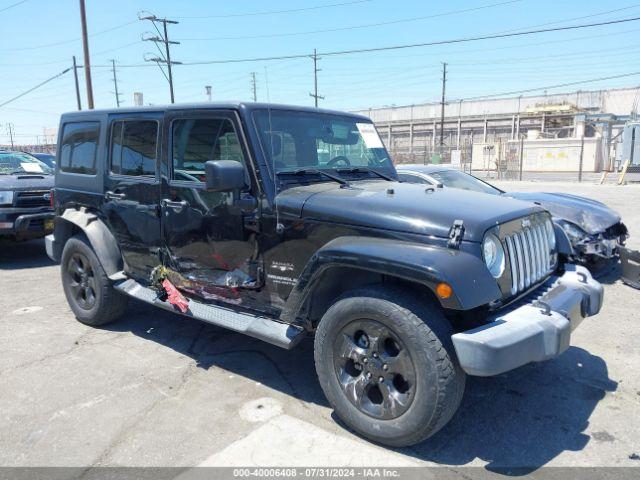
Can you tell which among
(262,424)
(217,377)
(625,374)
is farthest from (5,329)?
(625,374)

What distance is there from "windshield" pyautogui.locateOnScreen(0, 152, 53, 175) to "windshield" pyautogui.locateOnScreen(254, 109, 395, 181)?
271 inches

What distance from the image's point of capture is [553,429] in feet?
10.3

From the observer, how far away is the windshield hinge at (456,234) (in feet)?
9.02

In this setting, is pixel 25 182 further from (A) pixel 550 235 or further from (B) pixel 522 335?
(B) pixel 522 335

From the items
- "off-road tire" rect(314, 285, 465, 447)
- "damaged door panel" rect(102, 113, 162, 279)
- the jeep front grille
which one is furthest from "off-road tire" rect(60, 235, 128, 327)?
the jeep front grille

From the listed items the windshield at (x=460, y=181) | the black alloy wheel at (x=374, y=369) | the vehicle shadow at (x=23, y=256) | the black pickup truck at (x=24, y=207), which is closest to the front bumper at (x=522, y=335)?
the black alloy wheel at (x=374, y=369)

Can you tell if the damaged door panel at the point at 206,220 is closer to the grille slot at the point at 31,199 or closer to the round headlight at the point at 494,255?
the round headlight at the point at 494,255

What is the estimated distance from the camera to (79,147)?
16.5ft

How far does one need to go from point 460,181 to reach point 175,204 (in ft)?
16.4

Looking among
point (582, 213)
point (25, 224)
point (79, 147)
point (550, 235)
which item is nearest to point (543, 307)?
point (550, 235)

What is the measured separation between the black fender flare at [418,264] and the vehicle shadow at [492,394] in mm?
933

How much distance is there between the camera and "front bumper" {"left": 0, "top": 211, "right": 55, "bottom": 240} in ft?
24.8

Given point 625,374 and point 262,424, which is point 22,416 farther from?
point 625,374

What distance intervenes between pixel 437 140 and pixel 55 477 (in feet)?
230
